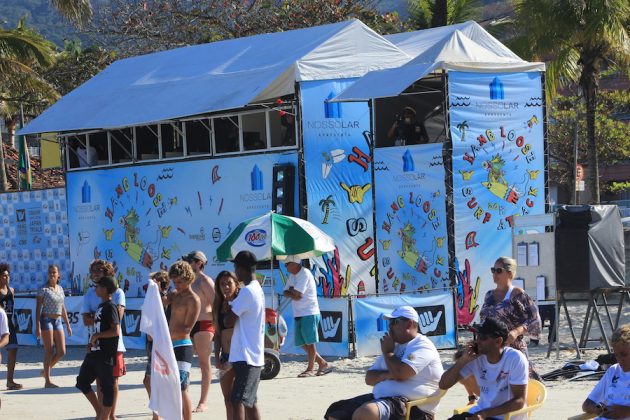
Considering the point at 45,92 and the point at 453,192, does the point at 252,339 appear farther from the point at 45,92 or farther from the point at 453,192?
the point at 45,92

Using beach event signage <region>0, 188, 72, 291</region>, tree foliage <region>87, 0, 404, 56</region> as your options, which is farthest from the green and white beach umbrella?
tree foliage <region>87, 0, 404, 56</region>

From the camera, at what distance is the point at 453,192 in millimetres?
18812

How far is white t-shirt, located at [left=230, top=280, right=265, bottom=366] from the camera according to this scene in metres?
9.51

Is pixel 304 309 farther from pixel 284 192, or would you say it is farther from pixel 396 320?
pixel 396 320

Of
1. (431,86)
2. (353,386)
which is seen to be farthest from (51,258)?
(353,386)

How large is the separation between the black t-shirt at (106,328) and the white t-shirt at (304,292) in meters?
4.52

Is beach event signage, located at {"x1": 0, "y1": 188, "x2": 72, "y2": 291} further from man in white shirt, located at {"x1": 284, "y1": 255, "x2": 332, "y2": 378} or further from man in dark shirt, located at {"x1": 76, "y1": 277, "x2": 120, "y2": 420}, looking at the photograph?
man in dark shirt, located at {"x1": 76, "y1": 277, "x2": 120, "y2": 420}

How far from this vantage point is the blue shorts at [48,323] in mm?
15348

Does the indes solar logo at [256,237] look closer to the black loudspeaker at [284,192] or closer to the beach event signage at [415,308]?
the beach event signage at [415,308]

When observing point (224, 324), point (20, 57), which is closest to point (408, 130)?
point (224, 324)

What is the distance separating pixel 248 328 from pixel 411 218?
9.91 meters

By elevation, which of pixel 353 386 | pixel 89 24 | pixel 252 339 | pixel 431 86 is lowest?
pixel 353 386

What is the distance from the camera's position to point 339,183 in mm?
20016

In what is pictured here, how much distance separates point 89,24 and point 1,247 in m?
13.7
